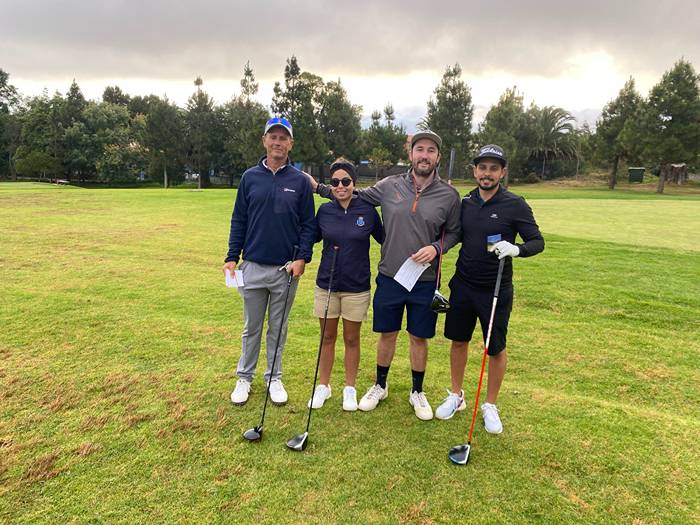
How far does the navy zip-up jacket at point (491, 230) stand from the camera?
11.4 ft

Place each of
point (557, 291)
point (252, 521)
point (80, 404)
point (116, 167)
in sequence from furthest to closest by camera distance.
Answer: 1. point (116, 167)
2. point (557, 291)
3. point (80, 404)
4. point (252, 521)

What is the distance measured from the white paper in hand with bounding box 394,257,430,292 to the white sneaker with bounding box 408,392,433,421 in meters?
1.00

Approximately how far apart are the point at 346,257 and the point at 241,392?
1.54 metres

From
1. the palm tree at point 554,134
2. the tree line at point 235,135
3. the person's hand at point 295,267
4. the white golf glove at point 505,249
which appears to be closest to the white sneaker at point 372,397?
the person's hand at point 295,267

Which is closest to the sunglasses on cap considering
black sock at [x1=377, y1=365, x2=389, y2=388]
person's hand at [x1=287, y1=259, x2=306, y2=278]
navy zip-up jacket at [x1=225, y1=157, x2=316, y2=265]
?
navy zip-up jacket at [x1=225, y1=157, x2=316, y2=265]

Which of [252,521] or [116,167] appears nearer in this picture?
[252,521]

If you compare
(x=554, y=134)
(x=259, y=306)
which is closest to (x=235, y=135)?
(x=554, y=134)

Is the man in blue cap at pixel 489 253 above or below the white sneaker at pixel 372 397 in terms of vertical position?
above

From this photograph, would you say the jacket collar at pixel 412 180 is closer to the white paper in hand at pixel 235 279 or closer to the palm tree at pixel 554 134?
the white paper in hand at pixel 235 279

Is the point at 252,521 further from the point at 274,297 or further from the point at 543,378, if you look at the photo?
Answer: the point at 543,378

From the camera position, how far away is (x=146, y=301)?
21.6 ft

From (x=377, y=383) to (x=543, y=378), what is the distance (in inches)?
68.4

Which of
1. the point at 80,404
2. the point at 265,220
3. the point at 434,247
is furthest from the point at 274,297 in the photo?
the point at 80,404

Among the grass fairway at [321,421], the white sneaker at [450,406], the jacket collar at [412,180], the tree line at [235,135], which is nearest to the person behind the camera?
the grass fairway at [321,421]
